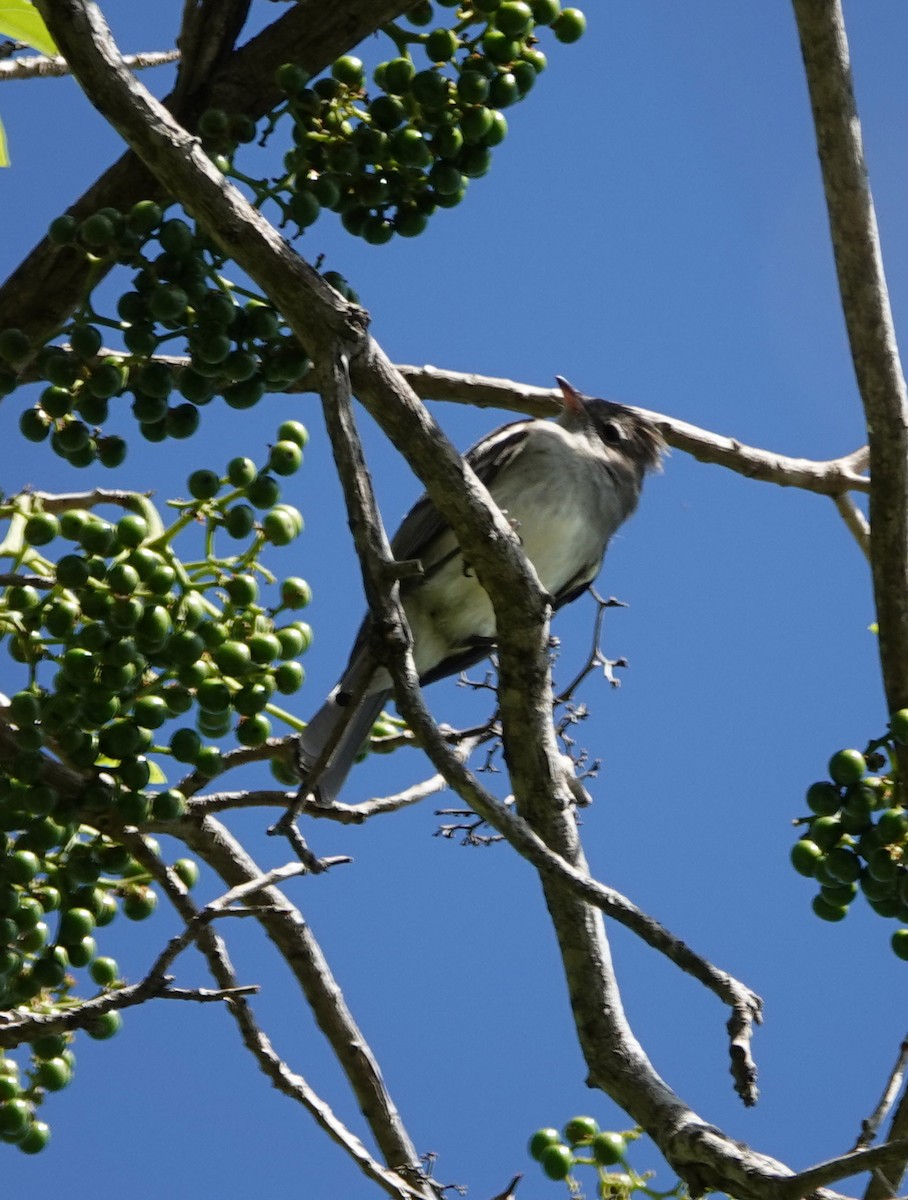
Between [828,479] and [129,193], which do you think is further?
[828,479]

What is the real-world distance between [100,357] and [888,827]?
1.52 meters

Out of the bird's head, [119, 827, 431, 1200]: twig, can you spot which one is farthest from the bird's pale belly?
[119, 827, 431, 1200]: twig

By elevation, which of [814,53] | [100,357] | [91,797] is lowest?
[91,797]

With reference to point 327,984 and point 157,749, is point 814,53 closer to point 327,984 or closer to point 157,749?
point 157,749

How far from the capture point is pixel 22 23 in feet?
8.96

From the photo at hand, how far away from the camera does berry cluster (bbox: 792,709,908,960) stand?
95.3 inches

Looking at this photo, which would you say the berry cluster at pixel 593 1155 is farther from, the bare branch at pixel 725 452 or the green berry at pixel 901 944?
the bare branch at pixel 725 452

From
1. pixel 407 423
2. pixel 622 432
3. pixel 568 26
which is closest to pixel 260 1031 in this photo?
pixel 407 423

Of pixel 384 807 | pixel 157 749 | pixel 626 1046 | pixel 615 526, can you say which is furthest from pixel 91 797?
pixel 615 526

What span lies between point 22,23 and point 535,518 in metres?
2.25

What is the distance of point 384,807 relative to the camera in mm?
2781

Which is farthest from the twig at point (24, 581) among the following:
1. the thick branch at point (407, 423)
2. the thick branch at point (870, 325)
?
the thick branch at point (870, 325)

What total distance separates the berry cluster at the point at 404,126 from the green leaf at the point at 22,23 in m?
0.55

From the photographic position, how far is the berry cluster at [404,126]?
92.3 inches
